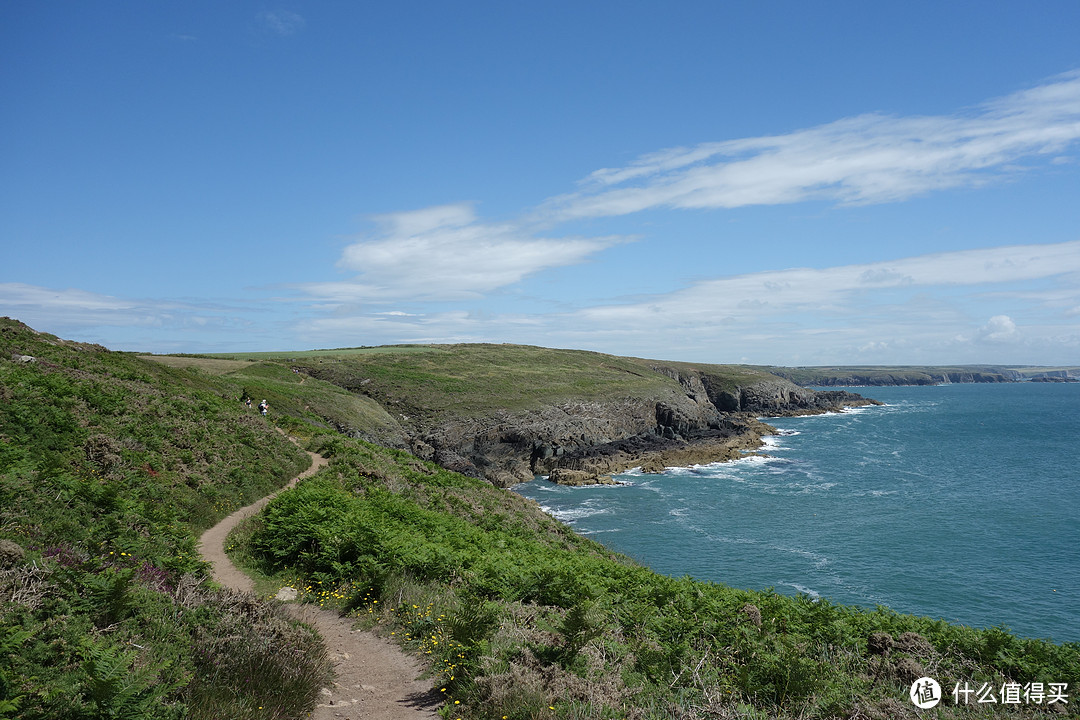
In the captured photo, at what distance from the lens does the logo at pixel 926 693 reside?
30.2ft

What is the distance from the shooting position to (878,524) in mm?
44000

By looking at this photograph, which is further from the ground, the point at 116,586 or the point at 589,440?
the point at 116,586

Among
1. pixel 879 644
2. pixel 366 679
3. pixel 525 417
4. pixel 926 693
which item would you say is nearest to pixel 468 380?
pixel 525 417

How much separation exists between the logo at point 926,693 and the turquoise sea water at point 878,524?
22.3 m

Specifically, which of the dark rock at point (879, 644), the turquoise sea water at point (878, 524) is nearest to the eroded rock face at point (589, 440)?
the turquoise sea water at point (878, 524)

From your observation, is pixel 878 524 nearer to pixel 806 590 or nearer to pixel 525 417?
pixel 806 590

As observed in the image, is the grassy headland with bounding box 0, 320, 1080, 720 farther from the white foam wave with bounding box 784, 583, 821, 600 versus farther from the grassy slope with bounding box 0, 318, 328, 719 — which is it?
the white foam wave with bounding box 784, 583, 821, 600

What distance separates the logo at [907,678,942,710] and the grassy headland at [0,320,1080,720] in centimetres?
24

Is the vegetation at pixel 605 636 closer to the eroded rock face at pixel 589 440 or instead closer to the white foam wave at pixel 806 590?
the white foam wave at pixel 806 590

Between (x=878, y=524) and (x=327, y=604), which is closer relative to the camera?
(x=327, y=604)

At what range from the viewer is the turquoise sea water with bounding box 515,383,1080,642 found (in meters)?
30.6

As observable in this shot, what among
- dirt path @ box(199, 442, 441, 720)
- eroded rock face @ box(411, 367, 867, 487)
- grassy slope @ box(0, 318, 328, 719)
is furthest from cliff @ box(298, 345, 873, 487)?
dirt path @ box(199, 442, 441, 720)

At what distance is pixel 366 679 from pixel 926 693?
9.65 metres

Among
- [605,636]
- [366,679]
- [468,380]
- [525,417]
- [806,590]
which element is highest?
[468,380]
